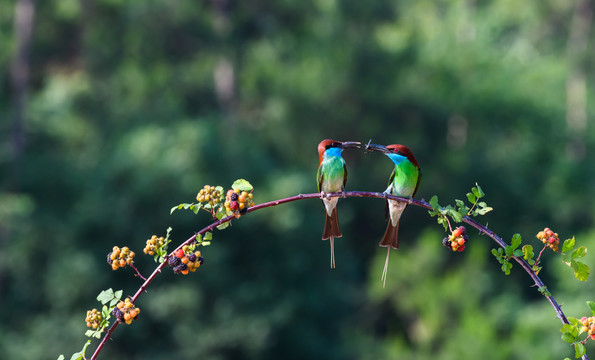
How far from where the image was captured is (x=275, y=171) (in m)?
16.4

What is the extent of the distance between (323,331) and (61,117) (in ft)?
22.6

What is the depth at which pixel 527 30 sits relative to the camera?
26016 millimetres

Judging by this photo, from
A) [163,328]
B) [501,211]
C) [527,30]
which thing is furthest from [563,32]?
[163,328]

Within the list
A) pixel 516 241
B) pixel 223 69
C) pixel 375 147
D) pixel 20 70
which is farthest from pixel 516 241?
pixel 223 69

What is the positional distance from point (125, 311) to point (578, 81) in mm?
23083

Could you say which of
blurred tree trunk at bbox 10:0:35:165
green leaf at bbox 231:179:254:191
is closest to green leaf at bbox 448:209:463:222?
green leaf at bbox 231:179:254:191

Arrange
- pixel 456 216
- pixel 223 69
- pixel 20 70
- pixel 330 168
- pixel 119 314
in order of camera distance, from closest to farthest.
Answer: pixel 119 314
pixel 456 216
pixel 330 168
pixel 20 70
pixel 223 69

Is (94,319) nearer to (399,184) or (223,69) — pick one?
(399,184)

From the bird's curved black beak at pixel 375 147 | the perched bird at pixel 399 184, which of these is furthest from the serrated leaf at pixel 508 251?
the perched bird at pixel 399 184

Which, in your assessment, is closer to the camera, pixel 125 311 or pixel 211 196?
pixel 125 311

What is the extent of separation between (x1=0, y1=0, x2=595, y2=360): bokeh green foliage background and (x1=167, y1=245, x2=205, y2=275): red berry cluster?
11.3 metres

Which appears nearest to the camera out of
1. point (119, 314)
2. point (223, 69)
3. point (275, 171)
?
point (119, 314)

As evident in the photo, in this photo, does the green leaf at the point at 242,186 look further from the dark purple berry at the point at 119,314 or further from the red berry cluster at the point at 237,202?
the dark purple berry at the point at 119,314

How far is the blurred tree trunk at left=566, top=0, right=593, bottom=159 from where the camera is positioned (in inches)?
877
